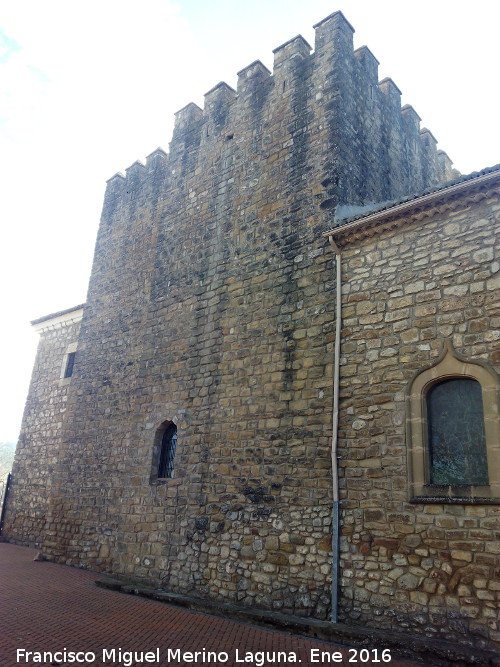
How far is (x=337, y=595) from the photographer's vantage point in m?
6.61

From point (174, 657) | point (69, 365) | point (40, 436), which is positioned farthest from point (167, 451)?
point (40, 436)

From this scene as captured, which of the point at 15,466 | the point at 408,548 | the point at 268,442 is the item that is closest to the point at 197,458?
the point at 268,442

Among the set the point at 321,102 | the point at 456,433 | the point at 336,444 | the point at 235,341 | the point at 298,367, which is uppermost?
the point at 321,102

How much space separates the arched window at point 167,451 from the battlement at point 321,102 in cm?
577

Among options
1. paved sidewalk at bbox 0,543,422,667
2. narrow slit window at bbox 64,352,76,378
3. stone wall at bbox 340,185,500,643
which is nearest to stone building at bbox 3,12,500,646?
stone wall at bbox 340,185,500,643

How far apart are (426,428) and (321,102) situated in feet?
21.2

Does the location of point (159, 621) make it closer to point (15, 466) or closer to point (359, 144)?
point (359, 144)

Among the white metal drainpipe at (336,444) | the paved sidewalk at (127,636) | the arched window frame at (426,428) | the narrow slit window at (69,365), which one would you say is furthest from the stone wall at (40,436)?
the arched window frame at (426,428)

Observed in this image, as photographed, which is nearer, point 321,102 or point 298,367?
point 298,367

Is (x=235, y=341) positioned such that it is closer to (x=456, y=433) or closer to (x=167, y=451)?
(x=167, y=451)

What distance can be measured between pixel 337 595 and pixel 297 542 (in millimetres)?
924

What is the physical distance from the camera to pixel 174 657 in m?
5.63

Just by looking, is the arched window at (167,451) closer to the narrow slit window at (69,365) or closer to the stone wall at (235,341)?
the stone wall at (235,341)

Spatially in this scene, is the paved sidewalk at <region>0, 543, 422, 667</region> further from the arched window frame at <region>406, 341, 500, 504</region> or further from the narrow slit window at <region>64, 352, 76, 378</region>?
the narrow slit window at <region>64, 352, 76, 378</region>
